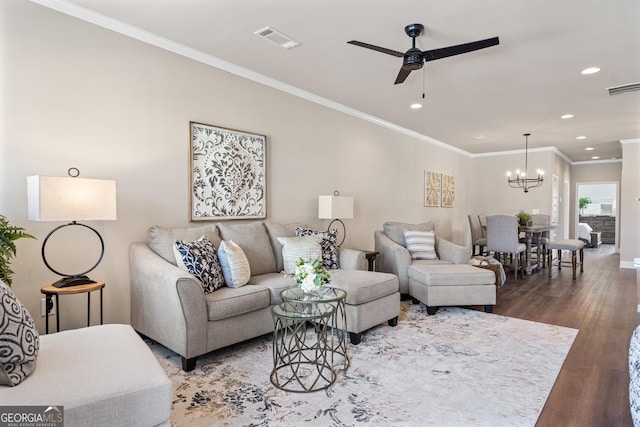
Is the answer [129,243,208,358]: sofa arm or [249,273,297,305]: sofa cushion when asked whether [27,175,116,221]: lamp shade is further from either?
[249,273,297,305]: sofa cushion

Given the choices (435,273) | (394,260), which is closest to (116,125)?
(394,260)

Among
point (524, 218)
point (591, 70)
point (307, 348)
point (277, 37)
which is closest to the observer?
point (307, 348)

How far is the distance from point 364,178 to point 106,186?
12.5 feet

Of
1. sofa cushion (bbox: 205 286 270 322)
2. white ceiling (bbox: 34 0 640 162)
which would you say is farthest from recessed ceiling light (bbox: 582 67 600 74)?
sofa cushion (bbox: 205 286 270 322)

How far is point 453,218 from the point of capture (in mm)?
8336

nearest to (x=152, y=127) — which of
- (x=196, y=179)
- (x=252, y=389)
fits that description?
(x=196, y=179)

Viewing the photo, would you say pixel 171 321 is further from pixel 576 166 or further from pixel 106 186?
pixel 576 166

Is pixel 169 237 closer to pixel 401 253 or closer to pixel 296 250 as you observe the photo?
pixel 296 250

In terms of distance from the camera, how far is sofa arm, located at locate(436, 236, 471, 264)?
4602mm

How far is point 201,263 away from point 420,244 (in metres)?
2.96

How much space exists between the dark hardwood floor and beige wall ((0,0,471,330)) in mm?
2983

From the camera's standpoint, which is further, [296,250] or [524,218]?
[524,218]

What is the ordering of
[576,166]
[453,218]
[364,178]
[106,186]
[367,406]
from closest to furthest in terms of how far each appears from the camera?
1. [367,406]
2. [106,186]
3. [364,178]
4. [453,218]
5. [576,166]

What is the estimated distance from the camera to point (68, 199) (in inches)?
91.5
